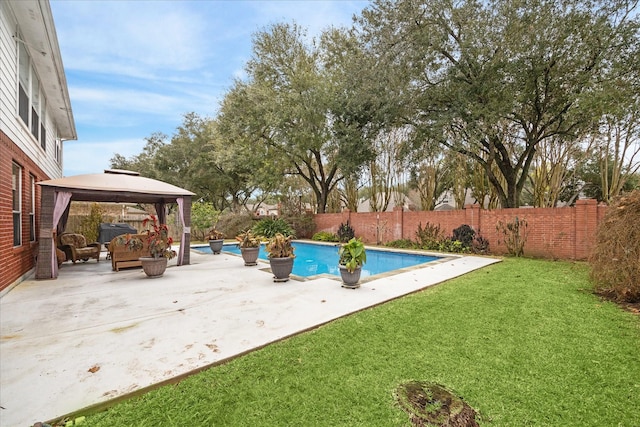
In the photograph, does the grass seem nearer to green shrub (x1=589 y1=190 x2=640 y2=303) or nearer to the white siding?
green shrub (x1=589 y1=190 x2=640 y2=303)

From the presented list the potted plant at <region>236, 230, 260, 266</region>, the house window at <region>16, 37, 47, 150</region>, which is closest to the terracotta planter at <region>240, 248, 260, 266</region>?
the potted plant at <region>236, 230, 260, 266</region>

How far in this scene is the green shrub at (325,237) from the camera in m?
16.3

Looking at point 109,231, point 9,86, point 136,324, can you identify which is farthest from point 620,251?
point 109,231

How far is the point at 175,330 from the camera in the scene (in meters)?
3.57

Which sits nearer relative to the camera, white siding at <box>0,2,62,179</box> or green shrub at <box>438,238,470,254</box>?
white siding at <box>0,2,62,179</box>

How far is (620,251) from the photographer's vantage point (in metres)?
4.44

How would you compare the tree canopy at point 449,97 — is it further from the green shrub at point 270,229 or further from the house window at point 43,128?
the house window at point 43,128

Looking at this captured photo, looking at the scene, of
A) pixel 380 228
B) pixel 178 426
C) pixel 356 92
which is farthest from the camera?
pixel 380 228

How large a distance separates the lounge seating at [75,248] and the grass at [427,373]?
8.77m

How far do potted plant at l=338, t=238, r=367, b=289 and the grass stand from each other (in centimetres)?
137

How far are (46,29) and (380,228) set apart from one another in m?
13.0

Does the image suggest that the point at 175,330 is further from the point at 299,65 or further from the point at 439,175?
the point at 439,175

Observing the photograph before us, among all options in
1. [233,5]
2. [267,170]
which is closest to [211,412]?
[233,5]

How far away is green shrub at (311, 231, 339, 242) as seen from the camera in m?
16.3
